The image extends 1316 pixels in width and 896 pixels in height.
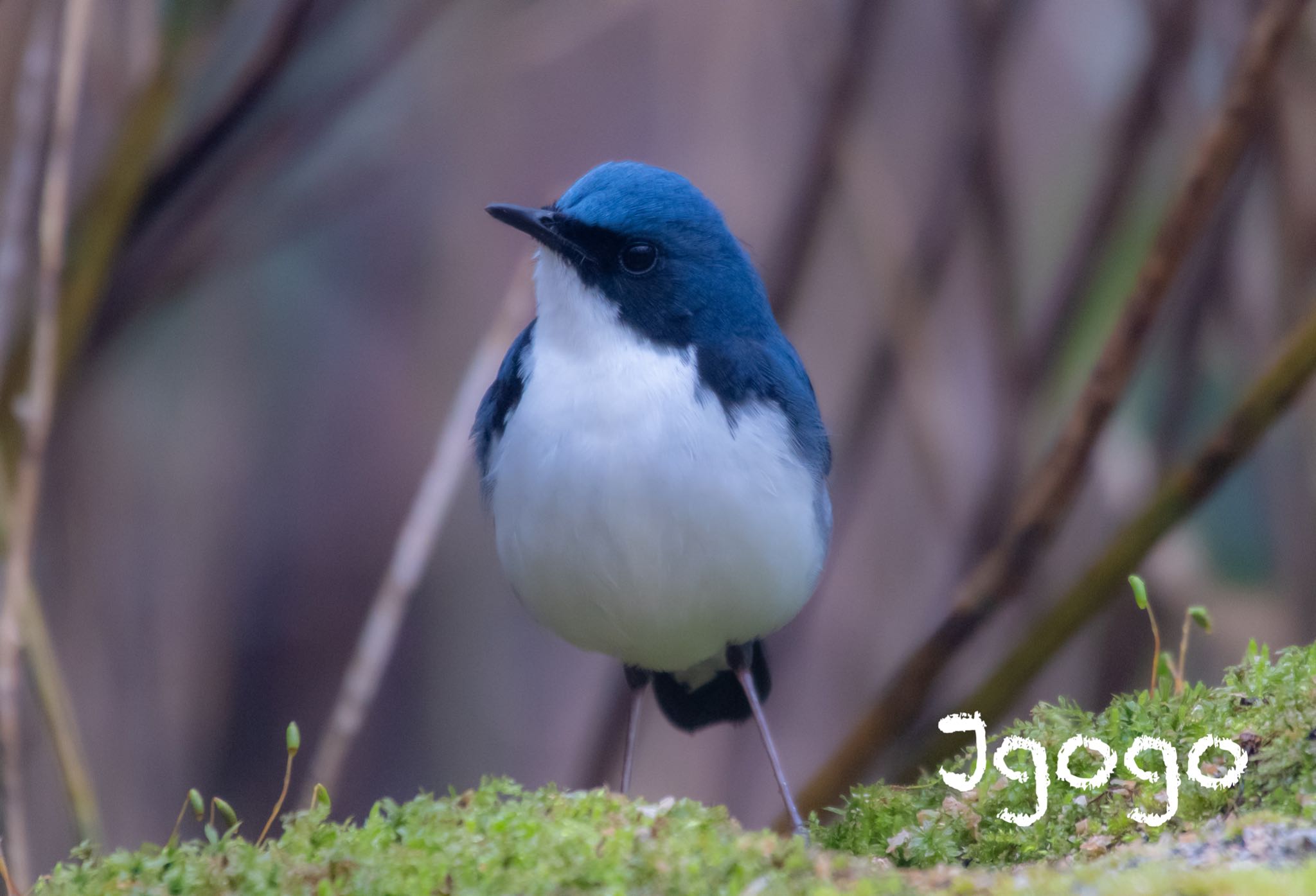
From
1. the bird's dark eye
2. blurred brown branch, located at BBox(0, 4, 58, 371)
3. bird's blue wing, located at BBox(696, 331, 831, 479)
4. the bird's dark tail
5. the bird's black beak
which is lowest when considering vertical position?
the bird's dark tail

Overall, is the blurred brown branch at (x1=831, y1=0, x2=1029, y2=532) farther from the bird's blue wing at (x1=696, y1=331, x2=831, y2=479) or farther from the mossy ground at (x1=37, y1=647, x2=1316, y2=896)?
the mossy ground at (x1=37, y1=647, x2=1316, y2=896)

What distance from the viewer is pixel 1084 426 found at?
312 cm

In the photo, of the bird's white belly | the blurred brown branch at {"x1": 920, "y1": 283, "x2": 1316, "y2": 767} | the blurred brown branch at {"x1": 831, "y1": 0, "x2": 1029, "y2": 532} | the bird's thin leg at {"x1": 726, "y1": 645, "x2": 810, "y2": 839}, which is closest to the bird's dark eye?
the bird's white belly

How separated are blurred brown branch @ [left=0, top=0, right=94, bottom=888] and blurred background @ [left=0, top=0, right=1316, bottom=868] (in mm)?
566

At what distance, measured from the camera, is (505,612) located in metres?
6.05

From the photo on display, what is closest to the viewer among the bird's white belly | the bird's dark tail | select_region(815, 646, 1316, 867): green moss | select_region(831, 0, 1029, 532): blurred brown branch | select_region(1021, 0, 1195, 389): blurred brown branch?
select_region(815, 646, 1316, 867): green moss

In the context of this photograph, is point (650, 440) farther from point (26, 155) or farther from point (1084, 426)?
point (26, 155)

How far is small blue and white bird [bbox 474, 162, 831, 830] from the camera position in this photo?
2396mm

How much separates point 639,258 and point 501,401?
43cm

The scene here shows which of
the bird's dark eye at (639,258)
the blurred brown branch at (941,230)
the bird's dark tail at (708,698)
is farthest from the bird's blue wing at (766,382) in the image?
the blurred brown branch at (941,230)

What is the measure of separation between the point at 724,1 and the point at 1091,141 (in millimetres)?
1833

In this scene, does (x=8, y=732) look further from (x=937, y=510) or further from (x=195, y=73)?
(x=937, y=510)

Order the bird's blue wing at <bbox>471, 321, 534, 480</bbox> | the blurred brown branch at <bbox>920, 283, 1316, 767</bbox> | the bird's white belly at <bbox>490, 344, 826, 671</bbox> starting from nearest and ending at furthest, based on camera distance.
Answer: the bird's white belly at <bbox>490, 344, 826, 671</bbox> < the bird's blue wing at <bbox>471, 321, 534, 480</bbox> < the blurred brown branch at <bbox>920, 283, 1316, 767</bbox>

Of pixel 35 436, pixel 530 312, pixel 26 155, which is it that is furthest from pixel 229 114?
pixel 530 312
